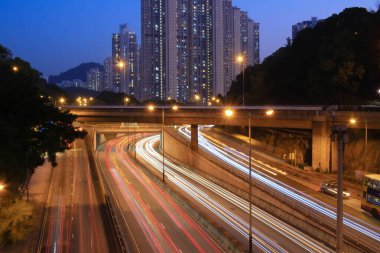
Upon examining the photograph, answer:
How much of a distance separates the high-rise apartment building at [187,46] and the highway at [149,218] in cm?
10128

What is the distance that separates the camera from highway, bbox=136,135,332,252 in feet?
81.9

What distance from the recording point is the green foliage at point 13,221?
24953mm

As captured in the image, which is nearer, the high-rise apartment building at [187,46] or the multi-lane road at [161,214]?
the multi-lane road at [161,214]

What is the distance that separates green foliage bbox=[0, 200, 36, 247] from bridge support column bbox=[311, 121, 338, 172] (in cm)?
2983

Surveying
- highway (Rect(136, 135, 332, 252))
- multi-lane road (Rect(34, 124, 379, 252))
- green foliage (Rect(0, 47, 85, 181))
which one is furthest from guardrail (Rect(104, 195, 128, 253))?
highway (Rect(136, 135, 332, 252))

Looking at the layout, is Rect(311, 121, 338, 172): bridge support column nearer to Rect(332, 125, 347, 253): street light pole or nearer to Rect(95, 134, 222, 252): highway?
Rect(95, 134, 222, 252): highway

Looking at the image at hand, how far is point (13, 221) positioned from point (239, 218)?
1446 centimetres

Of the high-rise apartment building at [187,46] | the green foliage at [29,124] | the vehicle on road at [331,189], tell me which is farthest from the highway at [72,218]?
the high-rise apartment building at [187,46]

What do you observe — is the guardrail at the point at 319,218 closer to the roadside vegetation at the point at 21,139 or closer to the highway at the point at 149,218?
the highway at the point at 149,218

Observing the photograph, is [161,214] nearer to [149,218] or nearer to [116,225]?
[149,218]

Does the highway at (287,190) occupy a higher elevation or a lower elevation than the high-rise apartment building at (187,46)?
lower

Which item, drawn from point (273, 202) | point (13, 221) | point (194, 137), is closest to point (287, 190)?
point (273, 202)

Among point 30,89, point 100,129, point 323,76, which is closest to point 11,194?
point 30,89

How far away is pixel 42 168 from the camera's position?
59.5 metres
